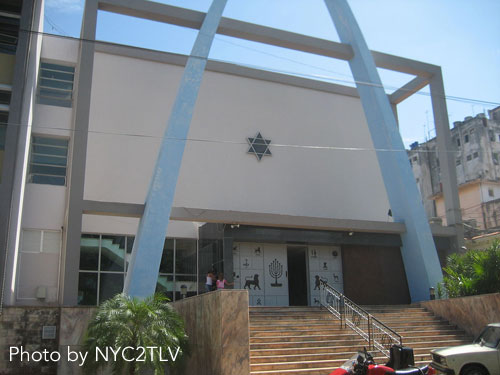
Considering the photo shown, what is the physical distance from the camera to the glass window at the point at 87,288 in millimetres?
22422

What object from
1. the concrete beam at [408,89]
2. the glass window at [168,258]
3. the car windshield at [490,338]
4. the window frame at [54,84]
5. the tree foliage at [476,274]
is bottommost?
the car windshield at [490,338]

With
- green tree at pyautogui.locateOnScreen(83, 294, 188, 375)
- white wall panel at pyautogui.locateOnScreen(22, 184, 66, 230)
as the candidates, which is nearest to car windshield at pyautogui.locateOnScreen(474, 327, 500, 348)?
green tree at pyautogui.locateOnScreen(83, 294, 188, 375)

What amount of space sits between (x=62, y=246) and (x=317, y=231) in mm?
11368

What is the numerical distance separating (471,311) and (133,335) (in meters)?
11.9

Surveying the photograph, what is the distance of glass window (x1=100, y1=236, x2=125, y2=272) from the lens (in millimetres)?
23228

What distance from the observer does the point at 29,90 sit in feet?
70.2

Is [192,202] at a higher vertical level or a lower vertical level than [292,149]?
lower

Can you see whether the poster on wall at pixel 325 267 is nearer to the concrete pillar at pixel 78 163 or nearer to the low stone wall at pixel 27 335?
the concrete pillar at pixel 78 163

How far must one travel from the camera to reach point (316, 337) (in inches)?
A: 663

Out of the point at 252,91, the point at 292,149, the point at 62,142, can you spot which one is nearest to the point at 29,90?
the point at 62,142

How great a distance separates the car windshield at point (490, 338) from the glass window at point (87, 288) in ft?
50.3

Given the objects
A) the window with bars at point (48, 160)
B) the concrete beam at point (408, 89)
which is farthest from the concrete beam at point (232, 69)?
the window with bars at point (48, 160)

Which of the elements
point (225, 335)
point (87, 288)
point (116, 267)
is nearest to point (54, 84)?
point (116, 267)

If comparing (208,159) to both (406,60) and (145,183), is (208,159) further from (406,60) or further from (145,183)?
(406,60)
